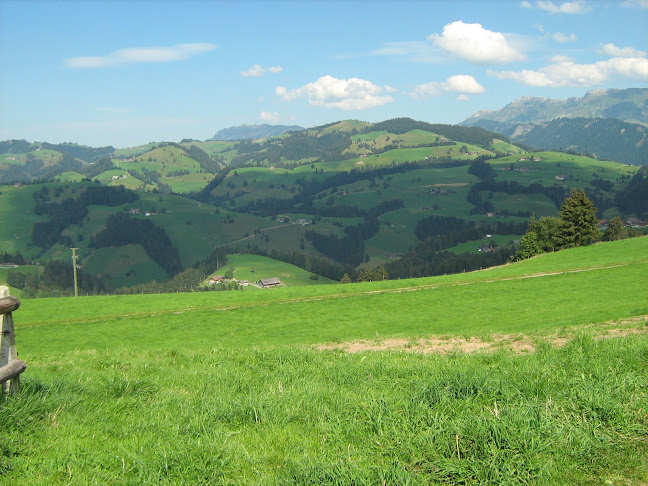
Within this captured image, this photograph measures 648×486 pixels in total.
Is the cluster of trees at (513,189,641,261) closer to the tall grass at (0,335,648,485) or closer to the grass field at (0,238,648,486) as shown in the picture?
the grass field at (0,238,648,486)

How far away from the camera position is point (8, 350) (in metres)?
7.71

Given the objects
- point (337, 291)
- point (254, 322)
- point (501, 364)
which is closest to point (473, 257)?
point (337, 291)

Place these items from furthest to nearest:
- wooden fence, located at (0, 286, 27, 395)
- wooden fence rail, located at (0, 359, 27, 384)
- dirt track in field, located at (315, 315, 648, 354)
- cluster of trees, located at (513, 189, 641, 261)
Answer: cluster of trees, located at (513, 189, 641, 261) < dirt track in field, located at (315, 315, 648, 354) < wooden fence, located at (0, 286, 27, 395) < wooden fence rail, located at (0, 359, 27, 384)

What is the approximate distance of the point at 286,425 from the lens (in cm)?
770

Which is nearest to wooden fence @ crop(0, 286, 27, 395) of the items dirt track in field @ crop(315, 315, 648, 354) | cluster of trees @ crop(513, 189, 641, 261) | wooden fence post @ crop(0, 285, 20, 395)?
wooden fence post @ crop(0, 285, 20, 395)

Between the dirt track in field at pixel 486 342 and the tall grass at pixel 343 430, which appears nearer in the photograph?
the tall grass at pixel 343 430

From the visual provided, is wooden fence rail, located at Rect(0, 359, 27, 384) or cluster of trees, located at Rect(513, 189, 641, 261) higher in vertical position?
wooden fence rail, located at Rect(0, 359, 27, 384)

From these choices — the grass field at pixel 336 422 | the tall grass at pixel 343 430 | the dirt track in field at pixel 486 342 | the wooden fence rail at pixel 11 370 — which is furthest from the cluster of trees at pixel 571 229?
the wooden fence rail at pixel 11 370

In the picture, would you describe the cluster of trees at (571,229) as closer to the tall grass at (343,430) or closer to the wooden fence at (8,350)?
the tall grass at (343,430)

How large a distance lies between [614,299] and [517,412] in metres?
35.7

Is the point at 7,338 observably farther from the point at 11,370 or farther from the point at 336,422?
the point at 336,422

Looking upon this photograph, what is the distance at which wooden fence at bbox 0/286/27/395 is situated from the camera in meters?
7.53

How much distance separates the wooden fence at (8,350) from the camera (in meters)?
7.53

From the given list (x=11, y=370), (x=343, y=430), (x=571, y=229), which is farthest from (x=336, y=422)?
(x=571, y=229)
